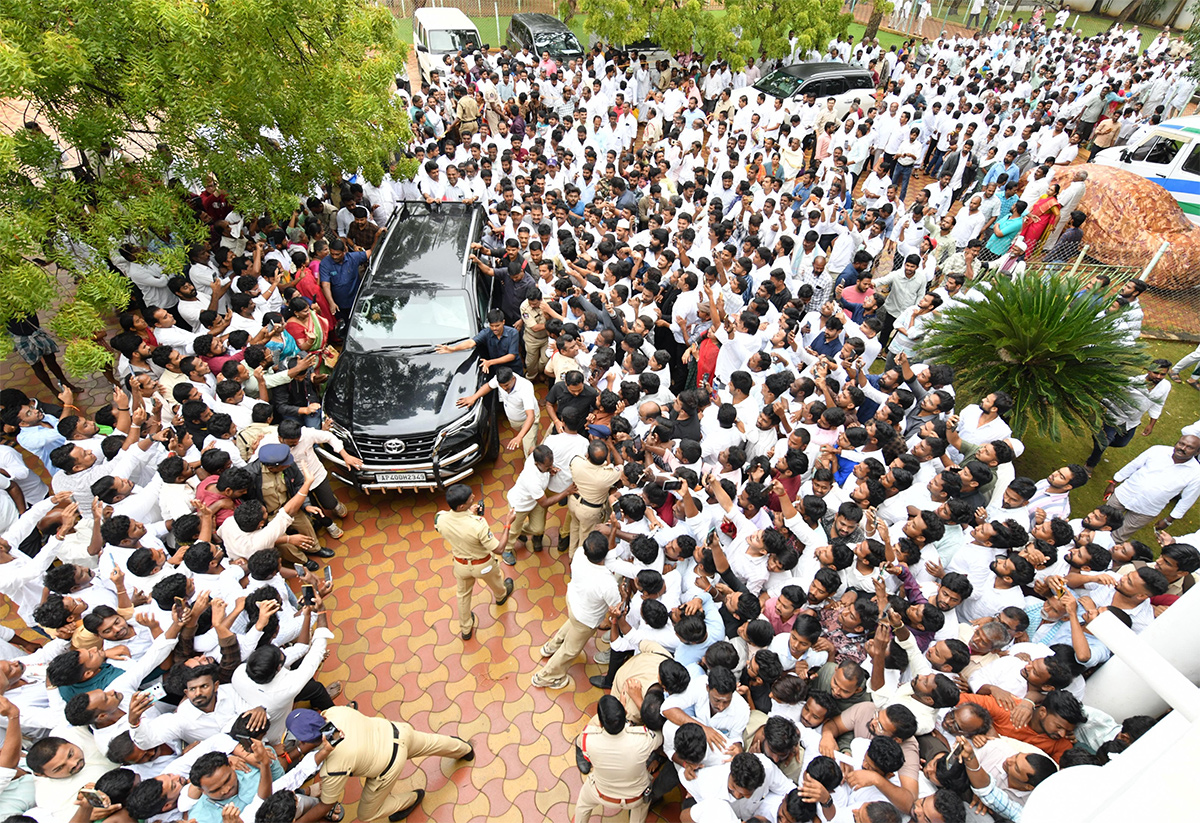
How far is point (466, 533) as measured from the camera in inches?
164

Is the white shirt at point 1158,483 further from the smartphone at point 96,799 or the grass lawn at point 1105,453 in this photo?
the smartphone at point 96,799

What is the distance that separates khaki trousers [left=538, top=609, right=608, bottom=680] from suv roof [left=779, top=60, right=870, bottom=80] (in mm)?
13087

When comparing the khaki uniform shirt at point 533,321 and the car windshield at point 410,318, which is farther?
the khaki uniform shirt at point 533,321

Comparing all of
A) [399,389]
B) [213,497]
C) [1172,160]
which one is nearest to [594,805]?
[213,497]

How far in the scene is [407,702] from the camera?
14.6ft

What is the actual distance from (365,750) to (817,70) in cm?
1500

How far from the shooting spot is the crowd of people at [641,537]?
9.87 feet

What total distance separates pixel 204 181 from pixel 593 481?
5.18 meters

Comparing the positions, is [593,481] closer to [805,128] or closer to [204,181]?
[204,181]

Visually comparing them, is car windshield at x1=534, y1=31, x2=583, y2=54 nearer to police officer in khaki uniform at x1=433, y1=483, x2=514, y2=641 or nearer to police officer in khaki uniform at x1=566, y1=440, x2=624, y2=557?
police officer in khaki uniform at x1=566, y1=440, x2=624, y2=557

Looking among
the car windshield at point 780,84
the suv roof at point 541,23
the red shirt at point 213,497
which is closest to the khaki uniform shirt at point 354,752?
the red shirt at point 213,497

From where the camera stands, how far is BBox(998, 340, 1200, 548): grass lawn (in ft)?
19.6

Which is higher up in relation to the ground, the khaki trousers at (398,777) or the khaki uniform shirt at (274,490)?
the khaki uniform shirt at (274,490)

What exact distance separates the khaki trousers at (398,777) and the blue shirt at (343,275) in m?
5.28
